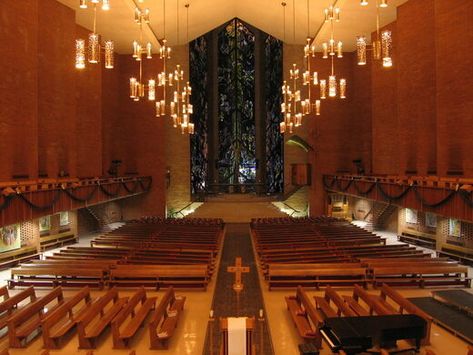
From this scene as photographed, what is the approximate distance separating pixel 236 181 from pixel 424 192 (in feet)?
63.8

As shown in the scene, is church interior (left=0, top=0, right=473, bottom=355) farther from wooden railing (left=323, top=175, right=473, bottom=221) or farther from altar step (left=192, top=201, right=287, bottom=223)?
altar step (left=192, top=201, right=287, bottom=223)

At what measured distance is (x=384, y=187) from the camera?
57.4 ft

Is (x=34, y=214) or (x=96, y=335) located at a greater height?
(x=34, y=214)

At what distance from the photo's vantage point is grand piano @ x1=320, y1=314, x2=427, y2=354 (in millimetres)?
5496

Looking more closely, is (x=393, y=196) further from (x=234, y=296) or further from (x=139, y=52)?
(x=139, y=52)

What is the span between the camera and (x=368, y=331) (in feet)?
19.0

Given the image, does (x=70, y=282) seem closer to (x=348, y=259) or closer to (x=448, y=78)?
(x=348, y=259)

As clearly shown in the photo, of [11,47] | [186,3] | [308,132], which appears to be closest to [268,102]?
[308,132]

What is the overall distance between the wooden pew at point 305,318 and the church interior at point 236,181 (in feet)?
0.23

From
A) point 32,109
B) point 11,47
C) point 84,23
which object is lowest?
point 32,109

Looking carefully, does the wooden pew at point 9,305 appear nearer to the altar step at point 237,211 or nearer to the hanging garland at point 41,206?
the hanging garland at point 41,206

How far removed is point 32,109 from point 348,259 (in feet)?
40.4

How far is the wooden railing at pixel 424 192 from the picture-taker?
11656 mm

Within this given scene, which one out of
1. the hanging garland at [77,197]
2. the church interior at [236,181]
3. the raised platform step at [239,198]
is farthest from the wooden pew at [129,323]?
the raised platform step at [239,198]
